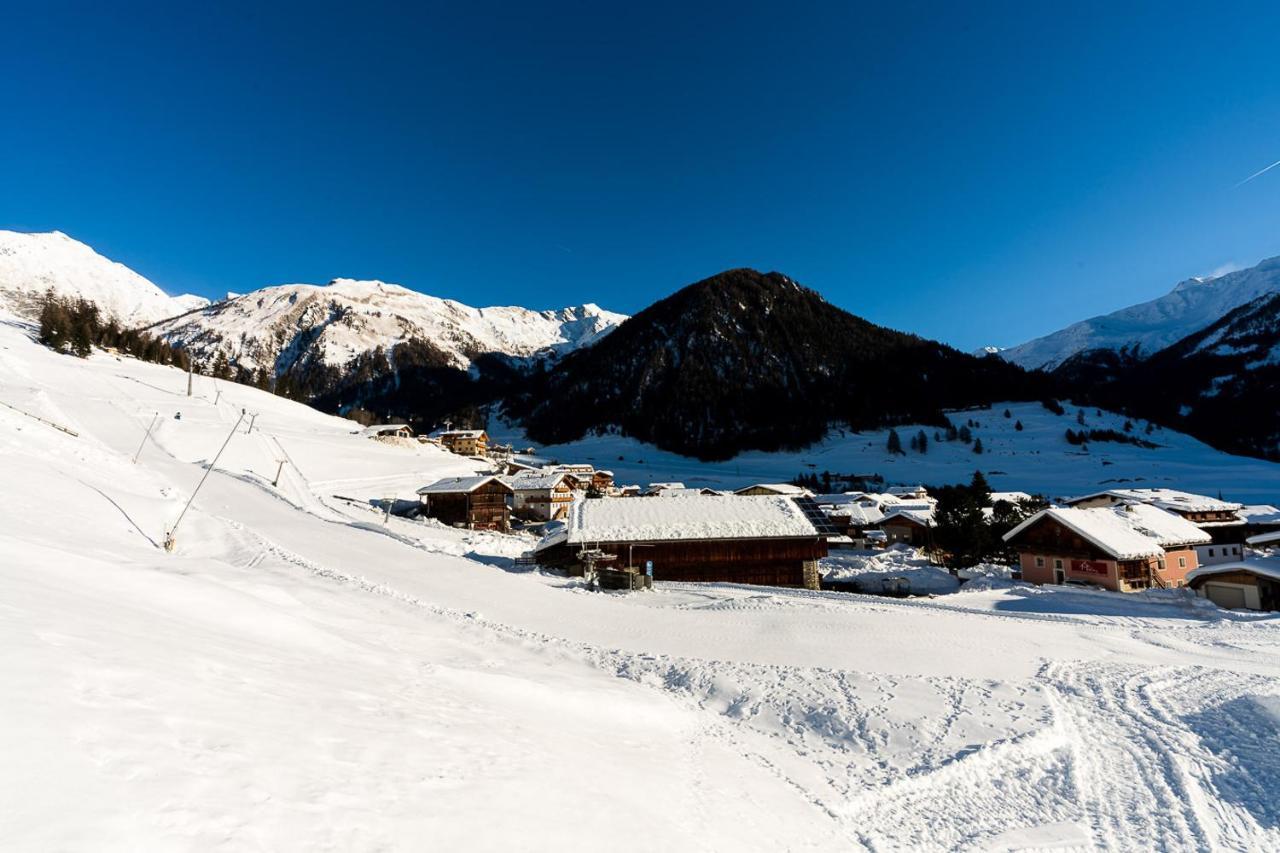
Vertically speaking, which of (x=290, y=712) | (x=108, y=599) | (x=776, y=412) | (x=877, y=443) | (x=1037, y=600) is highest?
(x=776, y=412)

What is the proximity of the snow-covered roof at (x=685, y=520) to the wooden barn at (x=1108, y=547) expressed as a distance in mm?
16715

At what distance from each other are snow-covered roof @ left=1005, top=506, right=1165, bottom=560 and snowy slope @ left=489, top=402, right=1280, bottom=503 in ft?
250

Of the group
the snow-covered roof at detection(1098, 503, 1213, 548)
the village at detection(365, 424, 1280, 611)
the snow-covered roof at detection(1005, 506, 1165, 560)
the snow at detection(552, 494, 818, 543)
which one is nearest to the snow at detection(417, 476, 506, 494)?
the village at detection(365, 424, 1280, 611)

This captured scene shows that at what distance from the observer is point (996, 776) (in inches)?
Answer: 404

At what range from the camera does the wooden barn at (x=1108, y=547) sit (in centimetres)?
3584

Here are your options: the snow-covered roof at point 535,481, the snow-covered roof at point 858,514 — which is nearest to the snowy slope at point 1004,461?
the snow-covered roof at point 858,514

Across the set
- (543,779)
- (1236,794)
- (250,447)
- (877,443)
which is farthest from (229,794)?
(877,443)

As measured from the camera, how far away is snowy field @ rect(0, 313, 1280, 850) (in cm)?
505

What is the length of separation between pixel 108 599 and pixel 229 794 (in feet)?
23.6

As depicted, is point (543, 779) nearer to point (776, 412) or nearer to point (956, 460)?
point (956, 460)

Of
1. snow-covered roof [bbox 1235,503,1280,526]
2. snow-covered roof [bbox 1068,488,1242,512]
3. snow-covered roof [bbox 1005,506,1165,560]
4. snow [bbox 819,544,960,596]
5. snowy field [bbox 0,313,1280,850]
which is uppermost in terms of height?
snow-covered roof [bbox 1068,488,1242,512]

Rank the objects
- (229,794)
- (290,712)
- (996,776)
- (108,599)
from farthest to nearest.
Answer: (996,776) < (108,599) < (290,712) < (229,794)

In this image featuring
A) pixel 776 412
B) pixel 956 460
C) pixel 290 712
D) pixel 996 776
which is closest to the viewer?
pixel 290 712

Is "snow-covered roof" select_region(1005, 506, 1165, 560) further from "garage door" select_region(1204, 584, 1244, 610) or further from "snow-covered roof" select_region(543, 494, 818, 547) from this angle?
"snow-covered roof" select_region(543, 494, 818, 547)
